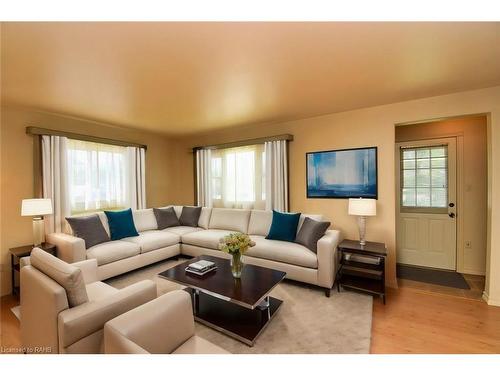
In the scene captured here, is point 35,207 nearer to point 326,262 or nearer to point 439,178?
point 326,262

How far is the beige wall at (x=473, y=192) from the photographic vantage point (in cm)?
304

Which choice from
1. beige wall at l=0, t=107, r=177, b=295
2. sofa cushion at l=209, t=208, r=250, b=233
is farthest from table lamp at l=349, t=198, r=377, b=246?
beige wall at l=0, t=107, r=177, b=295

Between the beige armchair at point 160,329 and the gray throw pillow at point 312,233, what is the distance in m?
1.82

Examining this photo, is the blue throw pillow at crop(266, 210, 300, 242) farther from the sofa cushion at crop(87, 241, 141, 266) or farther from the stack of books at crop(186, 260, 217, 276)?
the sofa cushion at crop(87, 241, 141, 266)

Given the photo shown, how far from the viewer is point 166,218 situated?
13.5ft

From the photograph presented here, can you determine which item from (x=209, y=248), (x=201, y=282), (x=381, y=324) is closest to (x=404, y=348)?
(x=381, y=324)

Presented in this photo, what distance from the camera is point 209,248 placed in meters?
3.46

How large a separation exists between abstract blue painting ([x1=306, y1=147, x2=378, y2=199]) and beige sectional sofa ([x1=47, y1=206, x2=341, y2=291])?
57cm

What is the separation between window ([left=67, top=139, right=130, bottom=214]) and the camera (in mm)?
3416

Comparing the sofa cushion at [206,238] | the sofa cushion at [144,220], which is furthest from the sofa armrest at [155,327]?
the sofa cushion at [144,220]

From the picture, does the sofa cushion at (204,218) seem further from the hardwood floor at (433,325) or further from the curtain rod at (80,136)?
the hardwood floor at (433,325)

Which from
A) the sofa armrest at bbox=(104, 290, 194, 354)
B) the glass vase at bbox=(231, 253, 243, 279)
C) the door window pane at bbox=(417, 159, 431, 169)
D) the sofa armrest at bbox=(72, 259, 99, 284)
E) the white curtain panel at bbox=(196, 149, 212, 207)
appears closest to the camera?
the sofa armrest at bbox=(104, 290, 194, 354)

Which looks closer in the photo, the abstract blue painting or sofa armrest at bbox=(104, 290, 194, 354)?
sofa armrest at bbox=(104, 290, 194, 354)

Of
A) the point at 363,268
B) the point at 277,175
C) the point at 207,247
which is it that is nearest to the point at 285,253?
the point at 363,268
